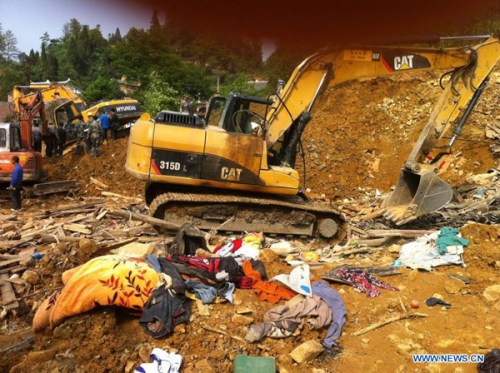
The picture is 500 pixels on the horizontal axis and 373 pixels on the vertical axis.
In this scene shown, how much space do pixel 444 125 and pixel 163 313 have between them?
5902 millimetres

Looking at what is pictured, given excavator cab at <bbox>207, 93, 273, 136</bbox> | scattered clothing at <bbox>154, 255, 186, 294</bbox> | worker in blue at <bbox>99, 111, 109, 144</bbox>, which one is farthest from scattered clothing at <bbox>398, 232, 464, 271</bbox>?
worker in blue at <bbox>99, 111, 109, 144</bbox>

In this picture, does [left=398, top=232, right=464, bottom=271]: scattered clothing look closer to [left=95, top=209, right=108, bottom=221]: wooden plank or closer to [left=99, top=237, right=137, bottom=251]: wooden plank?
[left=99, top=237, right=137, bottom=251]: wooden plank

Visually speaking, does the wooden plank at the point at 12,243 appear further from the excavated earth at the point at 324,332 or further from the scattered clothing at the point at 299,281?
the scattered clothing at the point at 299,281

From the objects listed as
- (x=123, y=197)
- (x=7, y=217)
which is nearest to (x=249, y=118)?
(x=123, y=197)

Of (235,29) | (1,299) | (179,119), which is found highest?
(235,29)

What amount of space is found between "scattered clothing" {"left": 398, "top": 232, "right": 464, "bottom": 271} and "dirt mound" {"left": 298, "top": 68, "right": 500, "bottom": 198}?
547cm

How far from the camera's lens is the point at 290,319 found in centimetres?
487

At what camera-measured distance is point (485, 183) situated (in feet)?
36.7

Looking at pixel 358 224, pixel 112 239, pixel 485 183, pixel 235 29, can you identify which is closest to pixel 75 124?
pixel 112 239

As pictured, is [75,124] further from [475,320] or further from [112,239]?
[475,320]

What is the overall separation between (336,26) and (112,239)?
722cm

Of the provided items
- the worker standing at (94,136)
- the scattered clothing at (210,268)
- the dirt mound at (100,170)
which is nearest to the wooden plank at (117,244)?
the scattered clothing at (210,268)

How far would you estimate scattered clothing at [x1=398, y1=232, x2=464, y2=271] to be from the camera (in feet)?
21.4

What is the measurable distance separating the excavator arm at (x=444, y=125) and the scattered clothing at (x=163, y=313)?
4662 millimetres
